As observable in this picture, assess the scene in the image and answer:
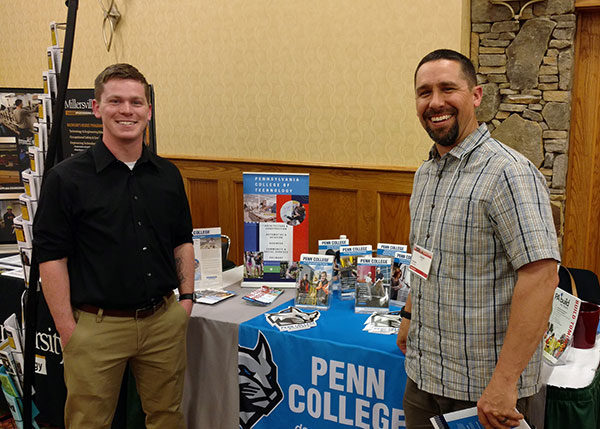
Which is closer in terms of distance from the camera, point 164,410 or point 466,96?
point 466,96

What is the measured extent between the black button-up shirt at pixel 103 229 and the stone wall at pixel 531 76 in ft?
7.54

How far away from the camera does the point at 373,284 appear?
2188mm

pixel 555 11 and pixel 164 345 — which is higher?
pixel 555 11

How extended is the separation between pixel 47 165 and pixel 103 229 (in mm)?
413

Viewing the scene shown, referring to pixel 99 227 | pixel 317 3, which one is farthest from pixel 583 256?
pixel 99 227

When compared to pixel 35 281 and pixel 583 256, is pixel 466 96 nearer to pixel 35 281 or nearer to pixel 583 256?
pixel 35 281

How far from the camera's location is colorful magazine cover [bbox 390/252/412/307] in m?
2.24

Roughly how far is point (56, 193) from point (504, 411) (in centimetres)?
144

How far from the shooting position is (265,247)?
8.19 feet

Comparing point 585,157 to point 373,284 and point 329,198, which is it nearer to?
point 329,198

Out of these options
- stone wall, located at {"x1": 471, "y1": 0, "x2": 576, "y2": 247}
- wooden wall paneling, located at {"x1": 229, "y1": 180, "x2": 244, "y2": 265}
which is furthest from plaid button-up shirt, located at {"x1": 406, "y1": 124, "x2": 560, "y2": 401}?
wooden wall paneling, located at {"x1": 229, "y1": 180, "x2": 244, "y2": 265}

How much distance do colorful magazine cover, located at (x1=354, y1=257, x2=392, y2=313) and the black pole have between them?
122cm

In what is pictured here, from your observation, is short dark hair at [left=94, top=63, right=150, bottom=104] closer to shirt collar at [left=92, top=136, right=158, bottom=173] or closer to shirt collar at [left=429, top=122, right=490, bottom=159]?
shirt collar at [left=92, top=136, right=158, bottom=173]

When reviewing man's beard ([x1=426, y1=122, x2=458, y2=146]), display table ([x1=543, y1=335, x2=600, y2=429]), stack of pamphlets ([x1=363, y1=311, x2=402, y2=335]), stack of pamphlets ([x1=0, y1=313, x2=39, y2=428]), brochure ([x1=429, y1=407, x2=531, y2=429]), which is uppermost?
man's beard ([x1=426, y1=122, x2=458, y2=146])
